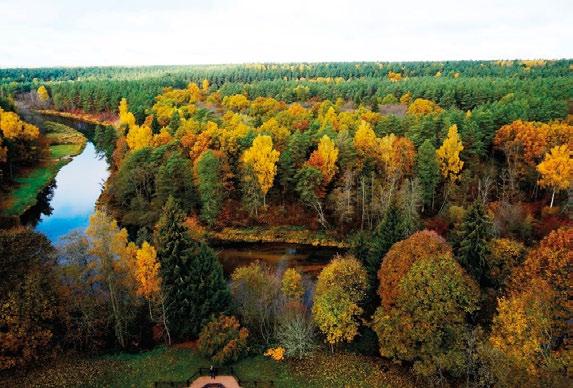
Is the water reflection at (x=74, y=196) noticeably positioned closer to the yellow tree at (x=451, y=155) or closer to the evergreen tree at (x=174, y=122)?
the evergreen tree at (x=174, y=122)

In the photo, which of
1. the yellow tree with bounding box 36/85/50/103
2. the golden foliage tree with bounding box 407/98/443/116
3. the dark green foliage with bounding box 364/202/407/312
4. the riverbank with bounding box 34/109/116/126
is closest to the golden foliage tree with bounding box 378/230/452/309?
the dark green foliage with bounding box 364/202/407/312

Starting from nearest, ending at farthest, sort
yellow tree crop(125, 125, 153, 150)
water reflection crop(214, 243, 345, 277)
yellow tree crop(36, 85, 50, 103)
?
1. water reflection crop(214, 243, 345, 277)
2. yellow tree crop(125, 125, 153, 150)
3. yellow tree crop(36, 85, 50, 103)

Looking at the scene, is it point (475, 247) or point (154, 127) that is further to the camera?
point (154, 127)

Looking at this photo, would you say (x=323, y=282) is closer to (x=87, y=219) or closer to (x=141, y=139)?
(x=87, y=219)

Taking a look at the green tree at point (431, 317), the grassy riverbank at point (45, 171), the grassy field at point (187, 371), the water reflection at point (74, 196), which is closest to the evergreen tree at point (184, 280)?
the grassy field at point (187, 371)

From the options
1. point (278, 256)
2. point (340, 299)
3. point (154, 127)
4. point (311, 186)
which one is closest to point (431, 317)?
point (340, 299)

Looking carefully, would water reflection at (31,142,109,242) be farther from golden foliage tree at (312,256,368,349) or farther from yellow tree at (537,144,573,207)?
yellow tree at (537,144,573,207)

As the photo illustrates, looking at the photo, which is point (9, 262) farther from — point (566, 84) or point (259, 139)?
point (566, 84)
